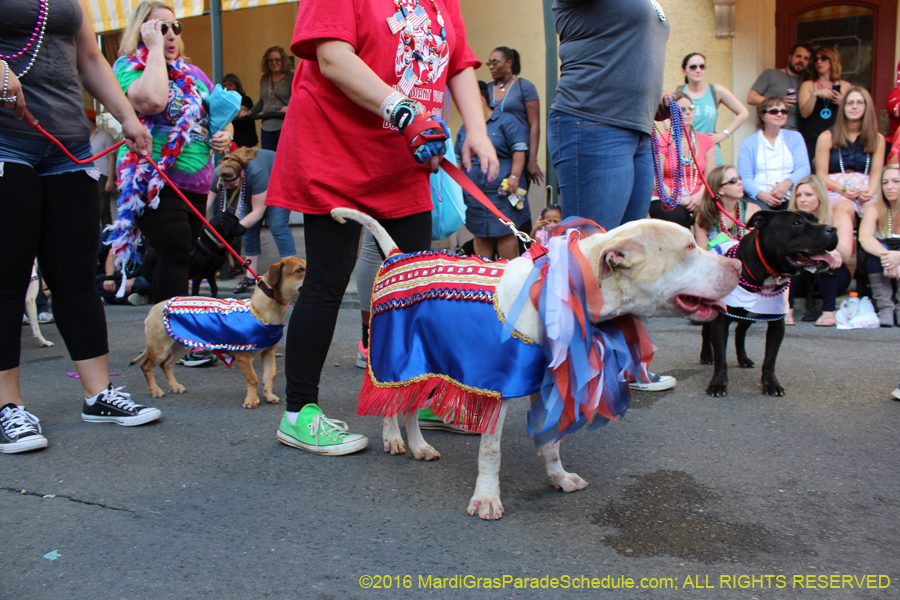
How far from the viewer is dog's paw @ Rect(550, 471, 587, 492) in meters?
2.39

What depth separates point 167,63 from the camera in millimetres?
3969

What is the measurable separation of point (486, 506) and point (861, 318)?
15.2 ft

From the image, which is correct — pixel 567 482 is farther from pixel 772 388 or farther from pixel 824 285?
pixel 824 285

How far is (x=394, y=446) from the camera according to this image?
9.11 feet

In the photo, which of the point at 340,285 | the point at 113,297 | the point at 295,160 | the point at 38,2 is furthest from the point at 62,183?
the point at 113,297

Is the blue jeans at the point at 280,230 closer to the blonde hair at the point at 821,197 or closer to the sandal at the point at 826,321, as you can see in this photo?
the blonde hair at the point at 821,197

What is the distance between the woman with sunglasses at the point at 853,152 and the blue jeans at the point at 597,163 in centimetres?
353

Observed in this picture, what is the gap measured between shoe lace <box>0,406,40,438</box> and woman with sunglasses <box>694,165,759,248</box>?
425 centimetres

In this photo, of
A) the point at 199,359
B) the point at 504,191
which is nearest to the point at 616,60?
the point at 504,191

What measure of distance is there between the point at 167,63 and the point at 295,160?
76.3 inches

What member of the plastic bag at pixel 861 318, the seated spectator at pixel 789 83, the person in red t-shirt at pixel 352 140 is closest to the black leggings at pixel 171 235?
the person in red t-shirt at pixel 352 140

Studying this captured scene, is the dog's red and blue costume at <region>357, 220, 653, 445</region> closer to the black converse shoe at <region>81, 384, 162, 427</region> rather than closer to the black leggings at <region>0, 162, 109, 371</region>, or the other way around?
the black converse shoe at <region>81, 384, 162, 427</region>

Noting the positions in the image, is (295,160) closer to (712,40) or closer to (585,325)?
(585,325)

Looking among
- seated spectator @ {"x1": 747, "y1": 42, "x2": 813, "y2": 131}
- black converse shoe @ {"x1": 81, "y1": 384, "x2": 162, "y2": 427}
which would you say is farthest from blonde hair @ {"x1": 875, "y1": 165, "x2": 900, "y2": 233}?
black converse shoe @ {"x1": 81, "y1": 384, "x2": 162, "y2": 427}
